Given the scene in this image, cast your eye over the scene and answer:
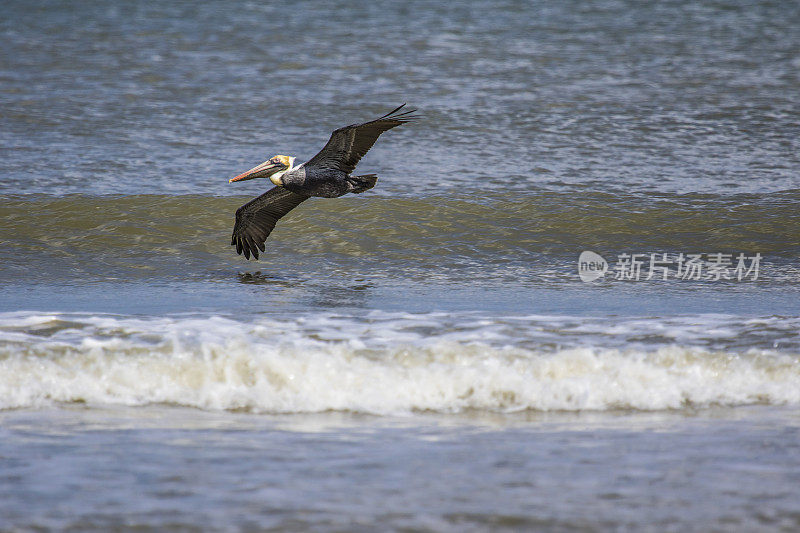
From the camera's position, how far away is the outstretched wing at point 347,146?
7.43 meters

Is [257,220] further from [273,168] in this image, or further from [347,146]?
[347,146]

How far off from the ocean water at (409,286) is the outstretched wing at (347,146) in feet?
3.05

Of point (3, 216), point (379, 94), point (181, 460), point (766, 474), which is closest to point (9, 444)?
point (181, 460)

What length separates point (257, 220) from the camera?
851cm

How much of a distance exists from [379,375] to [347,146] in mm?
3040

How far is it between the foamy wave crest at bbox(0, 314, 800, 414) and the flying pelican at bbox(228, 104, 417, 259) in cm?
236

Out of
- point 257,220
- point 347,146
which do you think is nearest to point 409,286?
point 347,146

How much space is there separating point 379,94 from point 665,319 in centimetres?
918

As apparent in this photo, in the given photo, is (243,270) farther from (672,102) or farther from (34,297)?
(672,102)

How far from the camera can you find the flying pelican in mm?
7754

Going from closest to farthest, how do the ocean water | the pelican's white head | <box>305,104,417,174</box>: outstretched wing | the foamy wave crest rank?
the ocean water, the foamy wave crest, <box>305,104,417,174</box>: outstretched wing, the pelican's white head

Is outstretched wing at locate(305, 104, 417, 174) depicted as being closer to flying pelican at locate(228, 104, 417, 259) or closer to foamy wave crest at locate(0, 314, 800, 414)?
flying pelican at locate(228, 104, 417, 259)

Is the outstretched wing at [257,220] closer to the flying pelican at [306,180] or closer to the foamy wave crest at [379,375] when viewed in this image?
the flying pelican at [306,180]

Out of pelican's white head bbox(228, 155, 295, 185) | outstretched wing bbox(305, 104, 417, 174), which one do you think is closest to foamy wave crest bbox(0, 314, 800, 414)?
outstretched wing bbox(305, 104, 417, 174)
